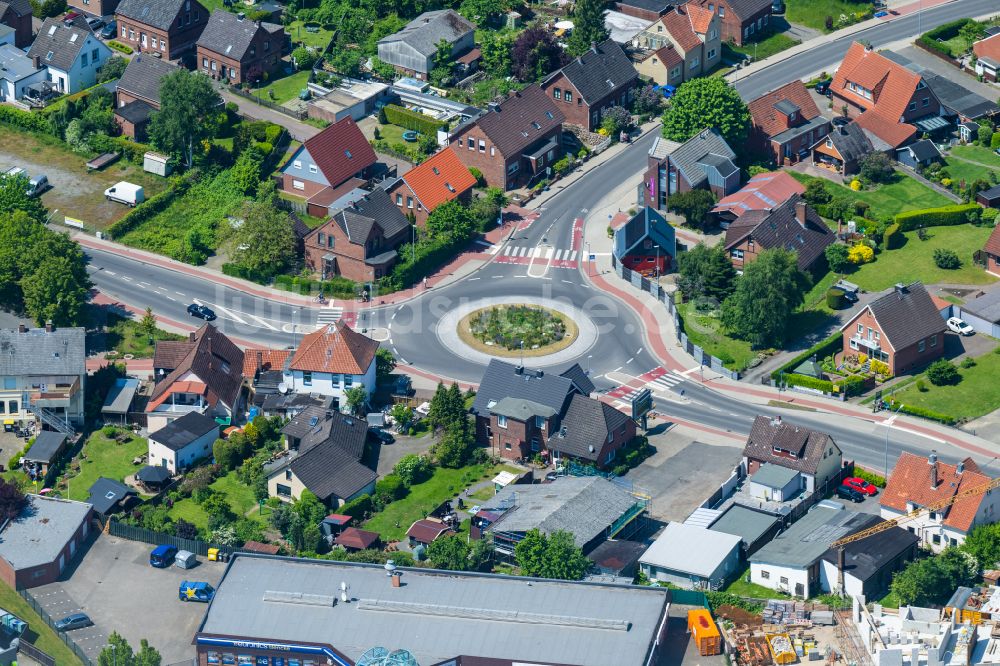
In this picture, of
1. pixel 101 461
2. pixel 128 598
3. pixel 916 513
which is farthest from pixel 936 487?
pixel 101 461

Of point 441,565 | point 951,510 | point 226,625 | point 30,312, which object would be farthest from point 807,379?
point 30,312

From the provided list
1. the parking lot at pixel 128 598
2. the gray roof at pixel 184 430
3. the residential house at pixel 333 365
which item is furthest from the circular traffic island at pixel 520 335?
the parking lot at pixel 128 598

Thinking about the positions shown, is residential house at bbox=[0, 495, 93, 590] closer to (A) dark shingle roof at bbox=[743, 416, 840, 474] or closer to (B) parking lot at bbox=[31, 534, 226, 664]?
(B) parking lot at bbox=[31, 534, 226, 664]

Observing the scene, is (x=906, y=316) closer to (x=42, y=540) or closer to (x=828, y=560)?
(x=828, y=560)

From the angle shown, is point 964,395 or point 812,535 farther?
point 964,395

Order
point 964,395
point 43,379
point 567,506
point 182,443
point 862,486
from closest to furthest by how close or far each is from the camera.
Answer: point 567,506
point 862,486
point 182,443
point 43,379
point 964,395
